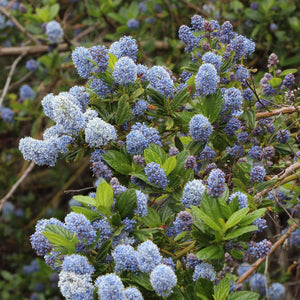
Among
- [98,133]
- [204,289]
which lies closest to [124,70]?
[98,133]

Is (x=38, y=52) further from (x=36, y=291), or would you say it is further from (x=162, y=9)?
(x=36, y=291)

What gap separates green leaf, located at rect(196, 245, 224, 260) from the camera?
147 cm

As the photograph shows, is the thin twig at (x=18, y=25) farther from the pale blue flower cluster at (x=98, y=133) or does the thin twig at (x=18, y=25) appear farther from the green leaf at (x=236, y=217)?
the green leaf at (x=236, y=217)

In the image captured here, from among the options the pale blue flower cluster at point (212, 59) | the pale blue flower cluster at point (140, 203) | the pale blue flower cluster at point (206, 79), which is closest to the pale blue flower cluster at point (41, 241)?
the pale blue flower cluster at point (140, 203)

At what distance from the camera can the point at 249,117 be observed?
198 centimetres

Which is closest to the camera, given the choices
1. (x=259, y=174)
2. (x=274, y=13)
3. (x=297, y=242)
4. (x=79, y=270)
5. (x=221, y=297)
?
(x=79, y=270)

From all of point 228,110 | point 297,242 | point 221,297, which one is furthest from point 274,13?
point 221,297

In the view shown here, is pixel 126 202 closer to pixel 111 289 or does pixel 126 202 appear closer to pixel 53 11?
pixel 111 289

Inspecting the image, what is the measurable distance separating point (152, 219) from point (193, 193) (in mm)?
194

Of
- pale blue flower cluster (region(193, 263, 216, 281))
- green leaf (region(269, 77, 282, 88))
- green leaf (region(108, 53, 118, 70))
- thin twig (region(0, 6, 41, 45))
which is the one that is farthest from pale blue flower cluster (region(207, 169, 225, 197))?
thin twig (region(0, 6, 41, 45))

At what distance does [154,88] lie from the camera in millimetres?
1848

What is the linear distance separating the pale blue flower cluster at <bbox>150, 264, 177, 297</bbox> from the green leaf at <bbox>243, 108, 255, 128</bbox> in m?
0.82

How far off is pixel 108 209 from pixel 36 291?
271 centimetres

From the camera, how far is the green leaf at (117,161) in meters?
1.73
